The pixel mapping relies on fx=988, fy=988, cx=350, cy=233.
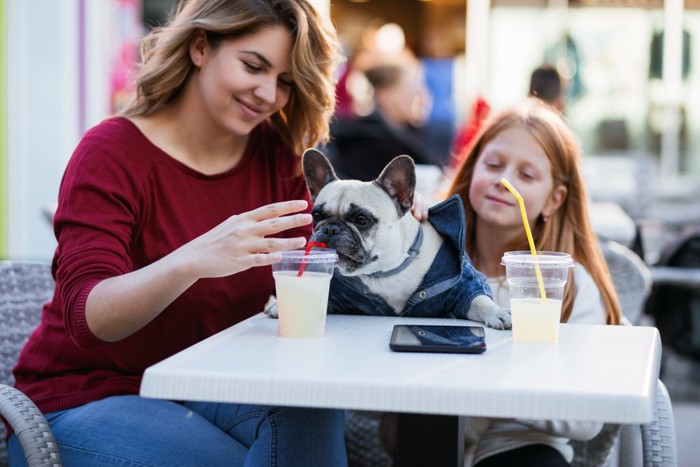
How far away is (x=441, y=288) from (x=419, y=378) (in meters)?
0.59

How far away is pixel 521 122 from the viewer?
2.57m

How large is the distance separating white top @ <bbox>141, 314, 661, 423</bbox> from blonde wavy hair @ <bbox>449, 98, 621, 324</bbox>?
2.59ft

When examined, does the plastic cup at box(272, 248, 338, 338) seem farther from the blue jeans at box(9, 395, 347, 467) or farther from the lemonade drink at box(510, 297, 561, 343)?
the lemonade drink at box(510, 297, 561, 343)

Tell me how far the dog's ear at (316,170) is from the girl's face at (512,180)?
0.56 meters

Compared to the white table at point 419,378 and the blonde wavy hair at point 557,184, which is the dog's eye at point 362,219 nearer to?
the white table at point 419,378

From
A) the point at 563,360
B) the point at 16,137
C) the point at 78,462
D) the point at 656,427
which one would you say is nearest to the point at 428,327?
the point at 563,360

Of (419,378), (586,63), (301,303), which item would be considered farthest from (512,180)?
(586,63)

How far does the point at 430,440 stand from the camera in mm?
1619

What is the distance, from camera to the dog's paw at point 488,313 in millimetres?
1908

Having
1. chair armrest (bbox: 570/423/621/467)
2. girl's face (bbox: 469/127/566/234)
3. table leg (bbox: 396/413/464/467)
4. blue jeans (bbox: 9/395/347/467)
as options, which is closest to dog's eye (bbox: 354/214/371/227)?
blue jeans (bbox: 9/395/347/467)

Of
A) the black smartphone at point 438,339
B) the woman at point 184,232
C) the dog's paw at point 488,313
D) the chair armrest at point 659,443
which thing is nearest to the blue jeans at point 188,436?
the woman at point 184,232

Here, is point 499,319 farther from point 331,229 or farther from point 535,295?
point 331,229

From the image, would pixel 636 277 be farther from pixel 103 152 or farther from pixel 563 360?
pixel 103 152

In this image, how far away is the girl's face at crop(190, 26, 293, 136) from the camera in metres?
2.23
